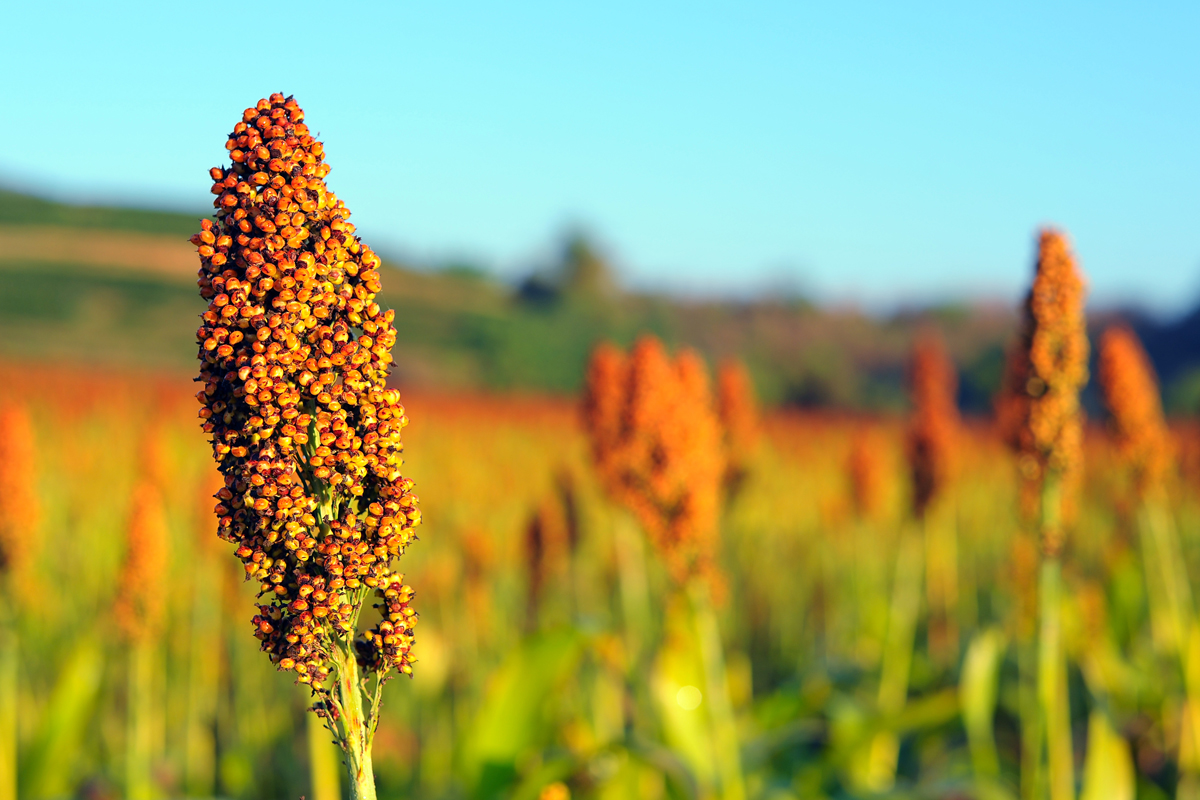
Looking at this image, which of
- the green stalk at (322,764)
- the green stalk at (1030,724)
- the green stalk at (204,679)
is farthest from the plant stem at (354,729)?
the green stalk at (204,679)

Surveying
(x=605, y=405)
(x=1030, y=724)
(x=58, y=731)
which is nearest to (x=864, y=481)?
(x=1030, y=724)

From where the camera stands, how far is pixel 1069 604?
22.1 feet

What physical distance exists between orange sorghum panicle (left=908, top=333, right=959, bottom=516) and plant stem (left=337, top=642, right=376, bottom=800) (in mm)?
5743

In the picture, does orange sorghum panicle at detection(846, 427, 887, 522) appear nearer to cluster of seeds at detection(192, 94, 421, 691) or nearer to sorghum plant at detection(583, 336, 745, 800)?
sorghum plant at detection(583, 336, 745, 800)

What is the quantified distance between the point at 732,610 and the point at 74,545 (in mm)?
6749

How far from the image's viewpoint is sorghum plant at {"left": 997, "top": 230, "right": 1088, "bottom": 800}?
11.4 ft

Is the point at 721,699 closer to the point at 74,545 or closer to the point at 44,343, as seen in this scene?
the point at 74,545

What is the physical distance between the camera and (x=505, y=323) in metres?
34.8

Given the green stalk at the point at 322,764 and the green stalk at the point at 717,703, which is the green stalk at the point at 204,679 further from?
the green stalk at the point at 717,703

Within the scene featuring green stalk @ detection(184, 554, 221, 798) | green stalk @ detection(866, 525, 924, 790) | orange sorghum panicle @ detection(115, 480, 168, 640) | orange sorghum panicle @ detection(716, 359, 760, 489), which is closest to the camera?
orange sorghum panicle @ detection(115, 480, 168, 640)

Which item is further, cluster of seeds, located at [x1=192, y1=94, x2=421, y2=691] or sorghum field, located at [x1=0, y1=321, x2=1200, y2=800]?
sorghum field, located at [x1=0, y1=321, x2=1200, y2=800]

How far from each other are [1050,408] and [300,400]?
10.6 feet

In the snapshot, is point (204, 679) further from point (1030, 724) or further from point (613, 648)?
point (1030, 724)

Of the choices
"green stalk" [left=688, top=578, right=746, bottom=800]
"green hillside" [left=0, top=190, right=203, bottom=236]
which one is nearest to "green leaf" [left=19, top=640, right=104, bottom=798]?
"green stalk" [left=688, top=578, right=746, bottom=800]
